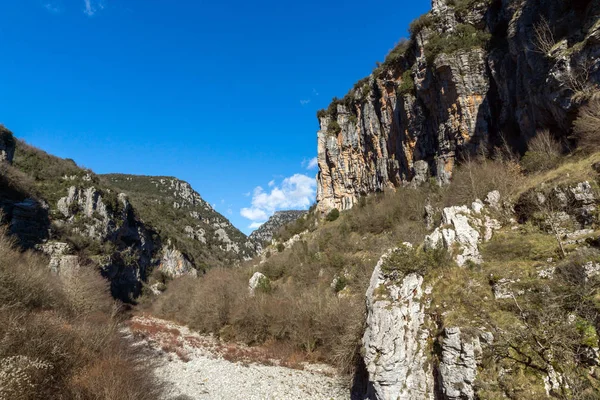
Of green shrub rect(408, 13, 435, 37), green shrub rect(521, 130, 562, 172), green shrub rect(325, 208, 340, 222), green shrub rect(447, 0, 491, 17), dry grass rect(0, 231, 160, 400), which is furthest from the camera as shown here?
green shrub rect(325, 208, 340, 222)

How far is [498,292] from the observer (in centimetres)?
795

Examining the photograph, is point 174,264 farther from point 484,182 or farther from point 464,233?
point 464,233

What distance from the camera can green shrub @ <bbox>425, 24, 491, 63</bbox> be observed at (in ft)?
103

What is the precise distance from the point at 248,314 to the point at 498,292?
21.9 m

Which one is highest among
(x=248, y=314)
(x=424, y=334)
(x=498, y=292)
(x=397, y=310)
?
(x=498, y=292)

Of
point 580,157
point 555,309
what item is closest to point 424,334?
point 555,309

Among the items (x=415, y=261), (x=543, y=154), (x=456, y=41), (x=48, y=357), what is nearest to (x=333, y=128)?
(x=456, y=41)

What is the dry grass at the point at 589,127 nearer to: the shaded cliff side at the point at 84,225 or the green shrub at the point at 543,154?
the green shrub at the point at 543,154

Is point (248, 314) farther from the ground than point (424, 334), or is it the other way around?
point (424, 334)

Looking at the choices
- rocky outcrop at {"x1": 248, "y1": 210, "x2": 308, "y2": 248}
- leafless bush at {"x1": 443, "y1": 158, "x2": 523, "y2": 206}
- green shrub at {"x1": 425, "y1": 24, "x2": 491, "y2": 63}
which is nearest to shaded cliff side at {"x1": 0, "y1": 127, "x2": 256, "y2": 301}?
leafless bush at {"x1": 443, "y1": 158, "x2": 523, "y2": 206}

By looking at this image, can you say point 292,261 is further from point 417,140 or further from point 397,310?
point 397,310

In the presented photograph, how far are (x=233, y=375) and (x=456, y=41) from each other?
125ft

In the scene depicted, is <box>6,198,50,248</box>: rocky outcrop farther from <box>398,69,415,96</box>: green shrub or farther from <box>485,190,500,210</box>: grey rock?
<box>398,69,415,96</box>: green shrub

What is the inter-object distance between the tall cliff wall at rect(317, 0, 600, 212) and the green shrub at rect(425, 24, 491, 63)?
0.35ft
